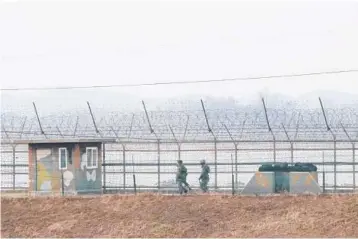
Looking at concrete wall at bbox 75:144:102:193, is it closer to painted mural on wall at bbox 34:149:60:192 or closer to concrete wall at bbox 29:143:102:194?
concrete wall at bbox 29:143:102:194

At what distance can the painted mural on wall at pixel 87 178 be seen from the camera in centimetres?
2570

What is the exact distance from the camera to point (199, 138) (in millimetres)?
26578

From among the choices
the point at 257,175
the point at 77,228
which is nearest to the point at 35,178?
the point at 77,228

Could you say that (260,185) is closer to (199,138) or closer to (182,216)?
(199,138)

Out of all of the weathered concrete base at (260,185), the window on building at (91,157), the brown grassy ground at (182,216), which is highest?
the window on building at (91,157)

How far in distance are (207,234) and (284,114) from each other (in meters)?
6.19

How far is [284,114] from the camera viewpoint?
25.0 metres

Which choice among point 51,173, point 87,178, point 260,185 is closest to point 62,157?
point 51,173

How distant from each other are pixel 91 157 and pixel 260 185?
5.67 meters

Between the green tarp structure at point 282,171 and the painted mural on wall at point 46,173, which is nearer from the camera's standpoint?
the green tarp structure at point 282,171

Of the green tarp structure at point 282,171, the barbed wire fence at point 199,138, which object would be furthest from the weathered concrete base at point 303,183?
the barbed wire fence at point 199,138

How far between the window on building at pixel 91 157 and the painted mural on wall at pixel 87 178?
0.10 metres

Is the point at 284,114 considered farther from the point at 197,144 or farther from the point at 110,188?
the point at 110,188

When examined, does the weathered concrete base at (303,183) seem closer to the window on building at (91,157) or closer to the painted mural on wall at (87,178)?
the painted mural on wall at (87,178)
